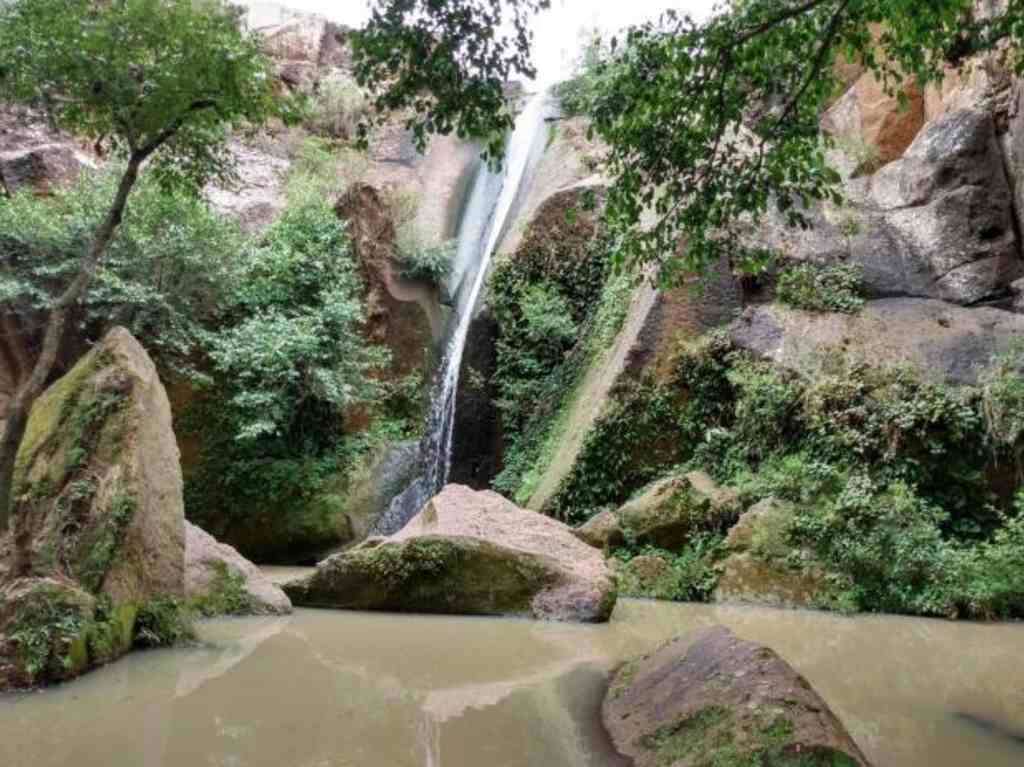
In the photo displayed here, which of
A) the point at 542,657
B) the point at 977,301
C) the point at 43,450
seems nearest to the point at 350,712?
the point at 542,657

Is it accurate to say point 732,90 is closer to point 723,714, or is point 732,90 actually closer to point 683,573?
point 723,714

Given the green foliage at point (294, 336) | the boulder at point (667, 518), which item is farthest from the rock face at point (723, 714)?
the green foliage at point (294, 336)

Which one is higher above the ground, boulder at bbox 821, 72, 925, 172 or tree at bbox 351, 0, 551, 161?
boulder at bbox 821, 72, 925, 172

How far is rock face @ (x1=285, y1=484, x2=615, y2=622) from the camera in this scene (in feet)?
26.1

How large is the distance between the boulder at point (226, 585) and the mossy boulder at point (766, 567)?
4.91 m

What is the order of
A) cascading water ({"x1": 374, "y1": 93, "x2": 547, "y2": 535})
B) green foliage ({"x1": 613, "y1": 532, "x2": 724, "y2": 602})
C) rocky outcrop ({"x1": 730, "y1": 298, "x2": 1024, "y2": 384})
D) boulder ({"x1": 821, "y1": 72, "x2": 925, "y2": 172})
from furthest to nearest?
boulder ({"x1": 821, "y1": 72, "x2": 925, "y2": 172})
cascading water ({"x1": 374, "y1": 93, "x2": 547, "y2": 535})
rocky outcrop ({"x1": 730, "y1": 298, "x2": 1024, "y2": 384})
green foliage ({"x1": 613, "y1": 532, "x2": 724, "y2": 602})

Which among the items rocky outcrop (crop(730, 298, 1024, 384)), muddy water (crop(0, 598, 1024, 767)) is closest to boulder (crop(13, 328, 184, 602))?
muddy water (crop(0, 598, 1024, 767))

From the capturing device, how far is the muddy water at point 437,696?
12.5 ft

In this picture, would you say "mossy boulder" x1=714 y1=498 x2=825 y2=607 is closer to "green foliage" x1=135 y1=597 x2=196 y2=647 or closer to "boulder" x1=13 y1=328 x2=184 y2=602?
"green foliage" x1=135 y1=597 x2=196 y2=647

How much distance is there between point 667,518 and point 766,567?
1426 millimetres

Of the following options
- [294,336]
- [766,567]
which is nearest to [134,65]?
[294,336]

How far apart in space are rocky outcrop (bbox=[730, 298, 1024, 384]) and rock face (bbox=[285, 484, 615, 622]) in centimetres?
546

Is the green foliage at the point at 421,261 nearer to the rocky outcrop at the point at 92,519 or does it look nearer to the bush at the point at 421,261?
the bush at the point at 421,261

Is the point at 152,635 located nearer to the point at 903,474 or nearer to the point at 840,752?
the point at 840,752
